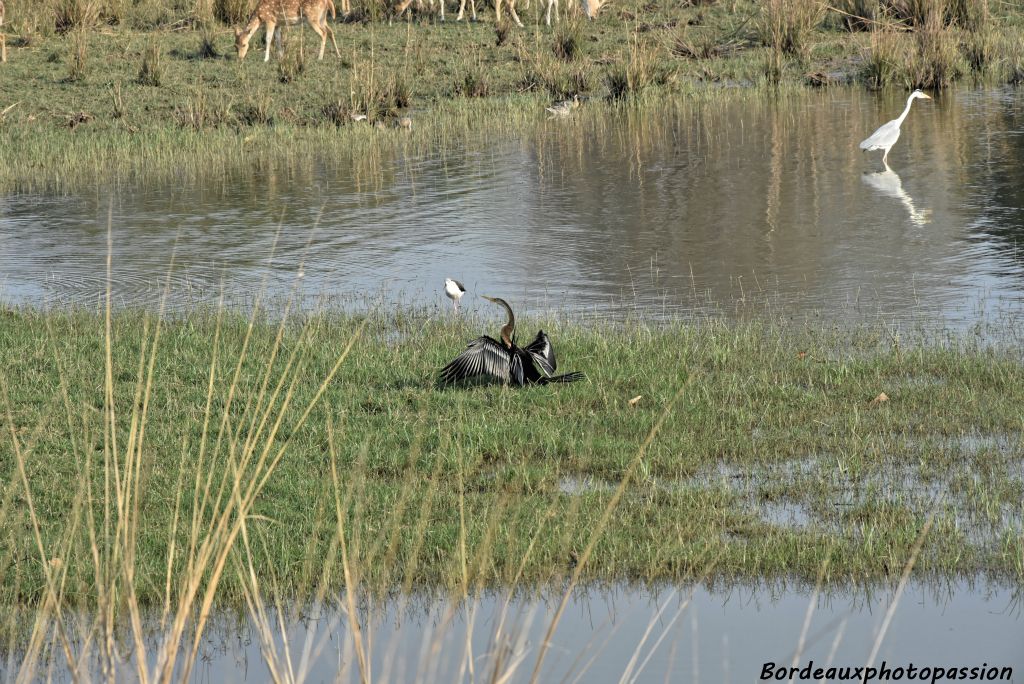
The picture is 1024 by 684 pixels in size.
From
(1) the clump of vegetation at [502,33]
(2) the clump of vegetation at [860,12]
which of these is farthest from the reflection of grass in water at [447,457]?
(2) the clump of vegetation at [860,12]

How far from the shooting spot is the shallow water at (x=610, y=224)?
1037 centimetres

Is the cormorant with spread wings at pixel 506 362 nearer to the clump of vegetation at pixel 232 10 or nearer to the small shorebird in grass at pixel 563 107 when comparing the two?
the small shorebird in grass at pixel 563 107

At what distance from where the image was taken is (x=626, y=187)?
15047 mm

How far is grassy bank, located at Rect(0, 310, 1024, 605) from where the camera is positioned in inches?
202

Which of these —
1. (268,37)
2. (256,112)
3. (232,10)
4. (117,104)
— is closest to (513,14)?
(268,37)

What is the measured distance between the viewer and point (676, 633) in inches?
186

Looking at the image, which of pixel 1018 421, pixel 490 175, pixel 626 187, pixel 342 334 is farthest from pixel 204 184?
pixel 1018 421

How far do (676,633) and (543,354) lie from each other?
2849mm

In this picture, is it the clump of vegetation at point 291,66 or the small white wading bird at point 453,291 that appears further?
the clump of vegetation at point 291,66

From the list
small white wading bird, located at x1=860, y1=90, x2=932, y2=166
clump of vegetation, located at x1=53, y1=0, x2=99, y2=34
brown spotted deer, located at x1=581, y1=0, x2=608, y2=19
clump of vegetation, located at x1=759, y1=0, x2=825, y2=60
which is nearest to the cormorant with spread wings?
small white wading bird, located at x1=860, y1=90, x2=932, y2=166

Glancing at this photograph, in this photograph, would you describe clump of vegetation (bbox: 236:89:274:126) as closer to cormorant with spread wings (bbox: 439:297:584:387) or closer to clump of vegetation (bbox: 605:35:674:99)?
clump of vegetation (bbox: 605:35:674:99)

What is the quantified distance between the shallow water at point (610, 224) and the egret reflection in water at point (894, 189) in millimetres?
36

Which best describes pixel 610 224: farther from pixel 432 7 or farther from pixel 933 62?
pixel 432 7

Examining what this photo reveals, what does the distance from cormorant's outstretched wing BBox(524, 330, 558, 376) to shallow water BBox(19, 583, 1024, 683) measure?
2.39 meters
